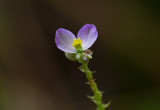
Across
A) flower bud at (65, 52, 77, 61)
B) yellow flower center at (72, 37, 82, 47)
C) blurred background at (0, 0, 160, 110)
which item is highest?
yellow flower center at (72, 37, 82, 47)

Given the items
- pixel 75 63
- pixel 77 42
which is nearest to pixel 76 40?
pixel 77 42

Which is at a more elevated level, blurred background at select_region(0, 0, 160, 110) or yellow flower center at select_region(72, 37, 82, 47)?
yellow flower center at select_region(72, 37, 82, 47)

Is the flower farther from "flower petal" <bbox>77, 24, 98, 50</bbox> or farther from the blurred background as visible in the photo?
the blurred background

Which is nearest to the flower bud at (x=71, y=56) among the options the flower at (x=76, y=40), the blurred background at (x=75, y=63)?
the flower at (x=76, y=40)

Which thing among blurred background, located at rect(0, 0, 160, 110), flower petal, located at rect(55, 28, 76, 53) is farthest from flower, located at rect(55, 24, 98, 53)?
blurred background, located at rect(0, 0, 160, 110)

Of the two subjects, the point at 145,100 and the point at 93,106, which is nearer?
the point at 145,100

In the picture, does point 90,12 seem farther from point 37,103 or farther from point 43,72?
point 37,103

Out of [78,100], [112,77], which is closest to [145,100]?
[112,77]
